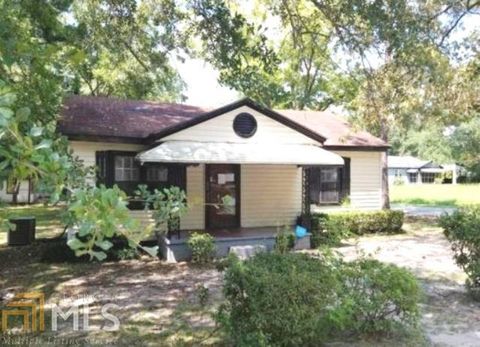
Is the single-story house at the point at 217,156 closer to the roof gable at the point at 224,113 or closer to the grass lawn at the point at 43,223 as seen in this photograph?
the roof gable at the point at 224,113

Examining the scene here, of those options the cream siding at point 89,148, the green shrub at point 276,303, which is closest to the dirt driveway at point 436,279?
the green shrub at point 276,303

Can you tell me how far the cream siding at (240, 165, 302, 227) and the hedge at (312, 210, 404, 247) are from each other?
4.10 feet

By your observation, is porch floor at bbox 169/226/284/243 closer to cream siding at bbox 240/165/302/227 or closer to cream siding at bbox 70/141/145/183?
cream siding at bbox 240/165/302/227

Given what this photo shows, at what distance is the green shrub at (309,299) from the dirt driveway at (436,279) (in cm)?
70

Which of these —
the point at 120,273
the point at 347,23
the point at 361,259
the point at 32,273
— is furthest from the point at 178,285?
the point at 347,23

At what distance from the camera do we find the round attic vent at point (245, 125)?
13.9 metres

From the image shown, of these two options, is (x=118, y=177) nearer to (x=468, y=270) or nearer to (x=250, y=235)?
(x=250, y=235)

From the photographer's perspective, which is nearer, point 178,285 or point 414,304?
point 414,304

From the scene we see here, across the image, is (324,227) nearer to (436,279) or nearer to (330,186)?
(330,186)

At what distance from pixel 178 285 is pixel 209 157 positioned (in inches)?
161

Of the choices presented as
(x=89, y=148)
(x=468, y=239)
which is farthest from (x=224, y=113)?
(x=468, y=239)

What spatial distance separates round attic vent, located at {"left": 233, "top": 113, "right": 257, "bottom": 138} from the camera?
1387 centimetres

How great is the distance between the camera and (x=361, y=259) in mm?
6254

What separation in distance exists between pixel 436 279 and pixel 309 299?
226 inches
